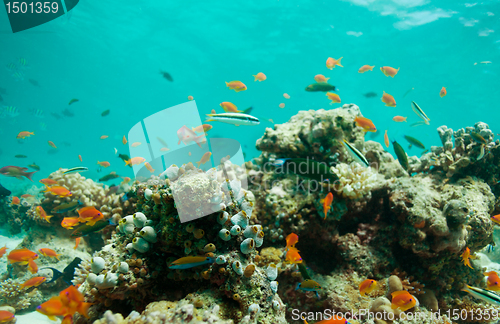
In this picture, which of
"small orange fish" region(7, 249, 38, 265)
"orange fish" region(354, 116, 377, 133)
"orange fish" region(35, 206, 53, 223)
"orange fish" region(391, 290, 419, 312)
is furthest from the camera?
"orange fish" region(35, 206, 53, 223)

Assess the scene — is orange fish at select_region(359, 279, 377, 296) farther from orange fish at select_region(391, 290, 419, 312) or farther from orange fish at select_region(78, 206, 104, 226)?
orange fish at select_region(78, 206, 104, 226)

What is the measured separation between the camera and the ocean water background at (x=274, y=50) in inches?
792

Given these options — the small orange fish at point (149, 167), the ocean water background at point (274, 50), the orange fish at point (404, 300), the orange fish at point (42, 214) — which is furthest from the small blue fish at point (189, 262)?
the ocean water background at point (274, 50)

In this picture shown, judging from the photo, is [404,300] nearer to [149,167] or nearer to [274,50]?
[149,167]

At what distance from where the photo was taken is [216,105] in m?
66.3

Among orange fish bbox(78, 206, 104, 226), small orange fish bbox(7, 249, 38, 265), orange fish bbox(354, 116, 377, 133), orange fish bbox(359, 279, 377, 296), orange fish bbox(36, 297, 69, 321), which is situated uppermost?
orange fish bbox(354, 116, 377, 133)

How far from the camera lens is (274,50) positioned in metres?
31.1

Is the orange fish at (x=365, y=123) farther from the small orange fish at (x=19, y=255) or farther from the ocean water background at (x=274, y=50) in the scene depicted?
the small orange fish at (x=19, y=255)

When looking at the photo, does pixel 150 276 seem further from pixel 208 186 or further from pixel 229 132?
pixel 229 132

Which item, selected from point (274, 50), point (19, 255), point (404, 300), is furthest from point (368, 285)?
point (274, 50)

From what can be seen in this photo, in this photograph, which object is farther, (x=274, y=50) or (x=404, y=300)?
(x=274, y=50)

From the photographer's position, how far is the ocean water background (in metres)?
20.1

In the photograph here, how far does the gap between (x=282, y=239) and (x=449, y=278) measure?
119 inches

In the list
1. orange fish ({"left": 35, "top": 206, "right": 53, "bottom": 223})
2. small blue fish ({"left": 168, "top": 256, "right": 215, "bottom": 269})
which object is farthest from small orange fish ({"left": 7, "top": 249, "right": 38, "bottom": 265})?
small blue fish ({"left": 168, "top": 256, "right": 215, "bottom": 269})
